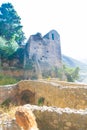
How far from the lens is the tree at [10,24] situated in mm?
→ 31641

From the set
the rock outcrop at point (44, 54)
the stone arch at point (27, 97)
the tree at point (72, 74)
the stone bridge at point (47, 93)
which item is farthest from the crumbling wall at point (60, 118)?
the tree at point (72, 74)

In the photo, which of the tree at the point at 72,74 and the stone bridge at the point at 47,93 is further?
the tree at the point at 72,74

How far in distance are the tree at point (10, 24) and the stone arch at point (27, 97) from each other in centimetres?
1476

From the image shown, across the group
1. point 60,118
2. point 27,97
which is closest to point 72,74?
point 27,97

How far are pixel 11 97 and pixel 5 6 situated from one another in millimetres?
19709

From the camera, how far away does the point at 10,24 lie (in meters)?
32.2

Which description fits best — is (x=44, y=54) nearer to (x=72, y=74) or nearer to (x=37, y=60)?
(x=37, y=60)

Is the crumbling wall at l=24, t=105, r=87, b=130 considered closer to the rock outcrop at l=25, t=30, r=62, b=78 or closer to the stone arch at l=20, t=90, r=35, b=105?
the stone arch at l=20, t=90, r=35, b=105

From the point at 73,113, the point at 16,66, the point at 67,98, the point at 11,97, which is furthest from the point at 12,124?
the point at 16,66

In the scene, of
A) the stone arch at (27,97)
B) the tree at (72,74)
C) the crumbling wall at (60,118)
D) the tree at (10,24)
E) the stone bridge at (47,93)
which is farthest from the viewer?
the tree at (72,74)

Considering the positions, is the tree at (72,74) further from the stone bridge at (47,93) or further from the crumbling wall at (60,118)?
the crumbling wall at (60,118)

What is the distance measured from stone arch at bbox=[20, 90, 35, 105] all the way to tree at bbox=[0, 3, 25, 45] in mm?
14756

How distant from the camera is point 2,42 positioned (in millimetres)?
28750

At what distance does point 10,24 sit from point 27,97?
16.6m
